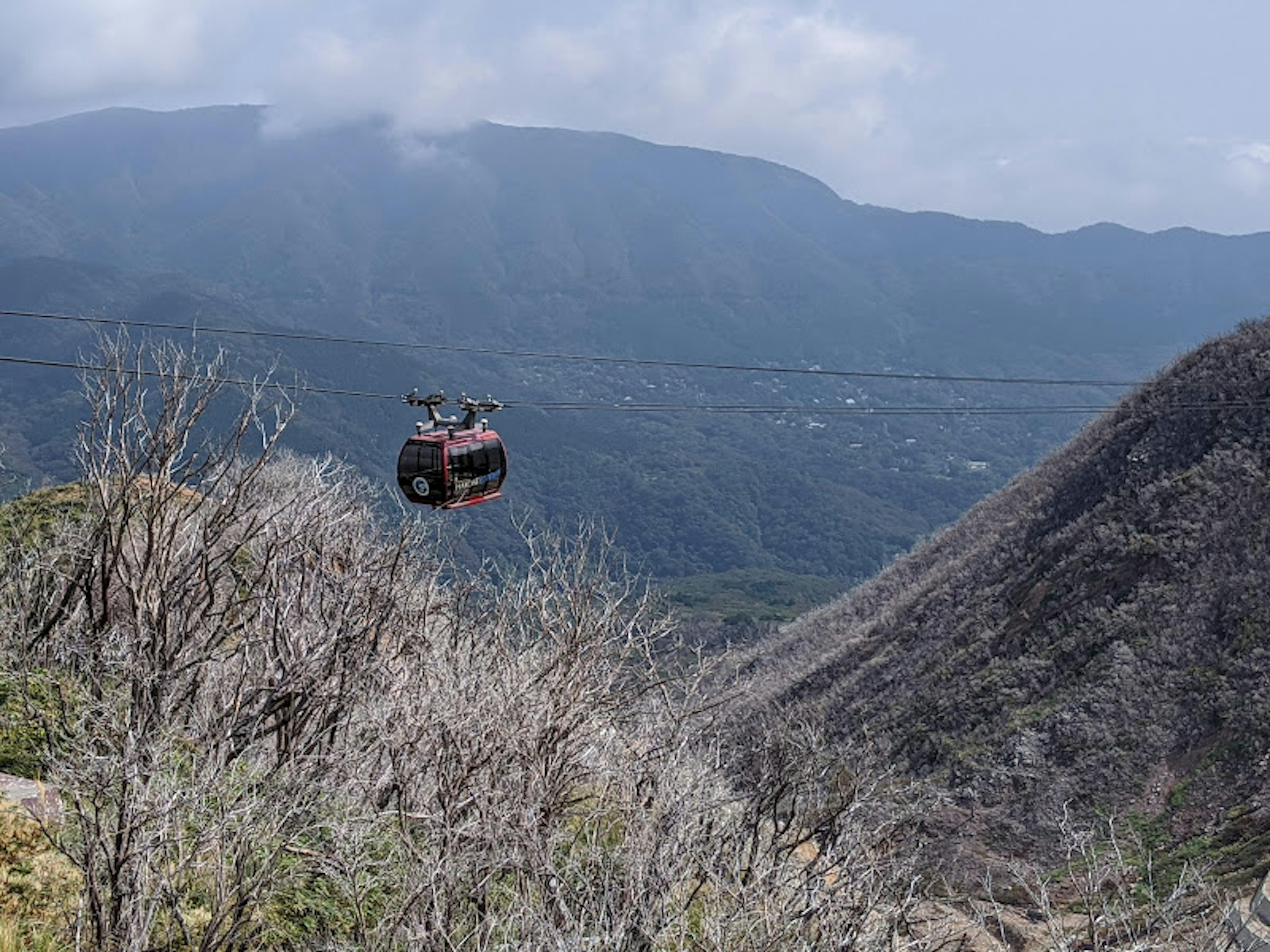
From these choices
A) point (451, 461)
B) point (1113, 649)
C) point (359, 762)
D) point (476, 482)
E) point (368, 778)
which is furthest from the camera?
point (1113, 649)

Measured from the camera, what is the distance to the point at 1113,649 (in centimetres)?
2930

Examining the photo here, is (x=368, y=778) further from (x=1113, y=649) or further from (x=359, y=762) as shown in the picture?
(x=1113, y=649)

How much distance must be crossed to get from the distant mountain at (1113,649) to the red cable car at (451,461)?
1375 cm

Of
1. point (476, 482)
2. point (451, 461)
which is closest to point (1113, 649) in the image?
point (476, 482)

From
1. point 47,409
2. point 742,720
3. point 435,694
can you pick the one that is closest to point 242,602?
point 435,694

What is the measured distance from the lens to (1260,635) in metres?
26.5

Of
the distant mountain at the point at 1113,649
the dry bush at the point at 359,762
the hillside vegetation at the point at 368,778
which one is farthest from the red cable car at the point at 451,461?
the distant mountain at the point at 1113,649

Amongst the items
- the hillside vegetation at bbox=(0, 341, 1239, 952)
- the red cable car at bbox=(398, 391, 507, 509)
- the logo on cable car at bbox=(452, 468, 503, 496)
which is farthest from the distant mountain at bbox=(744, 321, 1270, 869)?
the red cable car at bbox=(398, 391, 507, 509)

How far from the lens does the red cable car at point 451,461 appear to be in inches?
579

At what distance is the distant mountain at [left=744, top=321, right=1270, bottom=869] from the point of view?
24750 mm

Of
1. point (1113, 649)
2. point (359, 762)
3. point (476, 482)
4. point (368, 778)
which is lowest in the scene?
point (1113, 649)

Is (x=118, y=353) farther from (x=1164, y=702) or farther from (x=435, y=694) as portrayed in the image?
(x=1164, y=702)

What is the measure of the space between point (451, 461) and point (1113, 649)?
811 inches

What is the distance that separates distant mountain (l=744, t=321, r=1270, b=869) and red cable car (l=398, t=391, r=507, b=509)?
13.7 meters
